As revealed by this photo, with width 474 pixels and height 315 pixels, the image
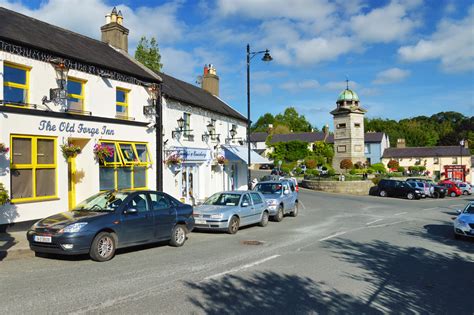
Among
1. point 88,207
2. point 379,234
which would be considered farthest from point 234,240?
point 379,234

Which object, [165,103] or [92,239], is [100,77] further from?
[92,239]

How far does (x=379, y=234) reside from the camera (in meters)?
15.3

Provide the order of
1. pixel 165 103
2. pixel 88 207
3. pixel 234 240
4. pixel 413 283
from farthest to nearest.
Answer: pixel 165 103, pixel 234 240, pixel 88 207, pixel 413 283

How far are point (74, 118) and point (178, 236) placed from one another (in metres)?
6.10

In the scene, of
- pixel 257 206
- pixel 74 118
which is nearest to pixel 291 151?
pixel 257 206

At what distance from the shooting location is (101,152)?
1553cm

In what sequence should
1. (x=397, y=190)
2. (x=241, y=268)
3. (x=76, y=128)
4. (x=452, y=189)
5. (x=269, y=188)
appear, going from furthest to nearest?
(x=452, y=189) < (x=397, y=190) < (x=269, y=188) < (x=76, y=128) < (x=241, y=268)

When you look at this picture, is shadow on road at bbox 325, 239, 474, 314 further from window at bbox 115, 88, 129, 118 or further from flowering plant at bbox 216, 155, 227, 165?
flowering plant at bbox 216, 155, 227, 165

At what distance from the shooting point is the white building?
12849 millimetres

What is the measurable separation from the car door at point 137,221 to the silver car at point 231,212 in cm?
364

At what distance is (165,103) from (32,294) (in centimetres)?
1413

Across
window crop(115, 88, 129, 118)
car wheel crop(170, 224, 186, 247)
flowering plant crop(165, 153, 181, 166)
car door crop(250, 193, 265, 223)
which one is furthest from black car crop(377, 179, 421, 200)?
car wheel crop(170, 224, 186, 247)

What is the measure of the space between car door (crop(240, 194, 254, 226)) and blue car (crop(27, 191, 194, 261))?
3.24 metres

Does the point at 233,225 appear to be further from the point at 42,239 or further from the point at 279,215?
the point at 42,239
